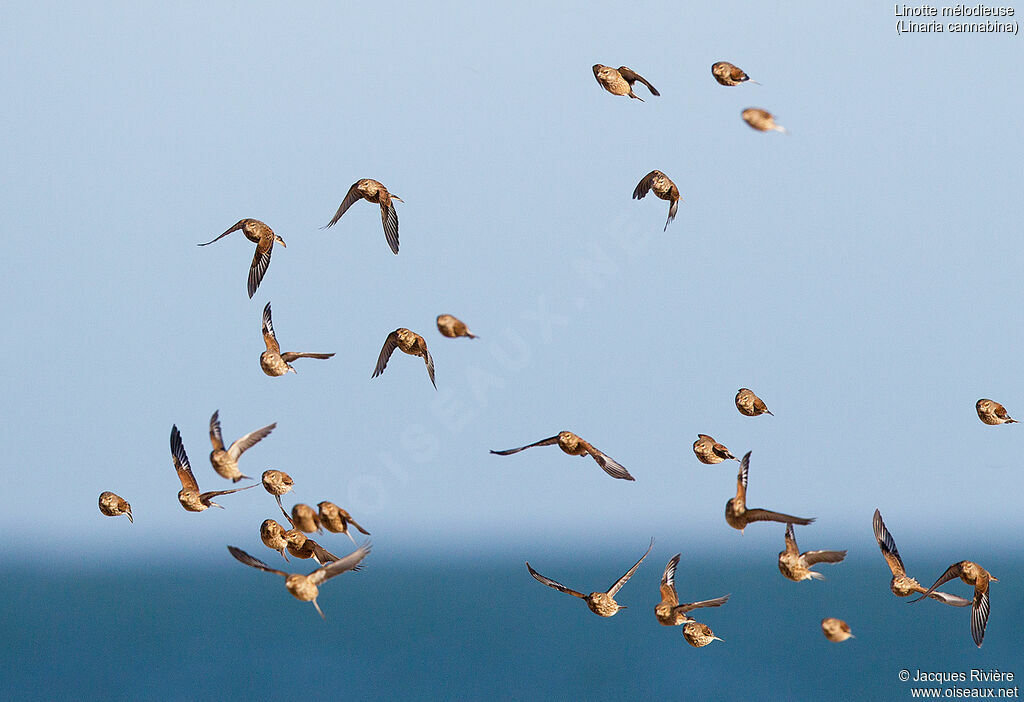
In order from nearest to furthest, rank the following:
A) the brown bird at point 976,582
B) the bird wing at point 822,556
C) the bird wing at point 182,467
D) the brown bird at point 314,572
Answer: the bird wing at point 822,556, the brown bird at point 314,572, the brown bird at point 976,582, the bird wing at point 182,467

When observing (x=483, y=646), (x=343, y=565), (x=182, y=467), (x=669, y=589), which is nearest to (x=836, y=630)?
(x=669, y=589)

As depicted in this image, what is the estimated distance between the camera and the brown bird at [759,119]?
11.9 meters

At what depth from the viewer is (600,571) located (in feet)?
320

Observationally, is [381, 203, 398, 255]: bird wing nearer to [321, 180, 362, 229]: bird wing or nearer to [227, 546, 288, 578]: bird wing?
[321, 180, 362, 229]: bird wing

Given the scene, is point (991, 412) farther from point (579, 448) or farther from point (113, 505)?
point (113, 505)

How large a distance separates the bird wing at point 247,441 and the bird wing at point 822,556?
5.17 m

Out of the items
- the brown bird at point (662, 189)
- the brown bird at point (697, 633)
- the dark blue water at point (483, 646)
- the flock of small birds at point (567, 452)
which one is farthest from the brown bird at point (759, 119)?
the dark blue water at point (483, 646)

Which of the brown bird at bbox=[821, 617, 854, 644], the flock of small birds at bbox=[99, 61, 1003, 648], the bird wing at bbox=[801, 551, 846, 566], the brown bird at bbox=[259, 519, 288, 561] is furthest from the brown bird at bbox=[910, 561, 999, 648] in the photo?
the brown bird at bbox=[259, 519, 288, 561]

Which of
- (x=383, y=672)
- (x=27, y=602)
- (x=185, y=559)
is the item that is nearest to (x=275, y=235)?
(x=383, y=672)

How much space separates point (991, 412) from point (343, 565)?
21.8 ft

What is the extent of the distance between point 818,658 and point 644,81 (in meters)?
42.5

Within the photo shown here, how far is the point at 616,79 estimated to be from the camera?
13.6 metres

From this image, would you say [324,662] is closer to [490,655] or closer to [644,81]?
→ [490,655]

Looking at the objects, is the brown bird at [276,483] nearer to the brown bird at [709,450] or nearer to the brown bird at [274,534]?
the brown bird at [274,534]
